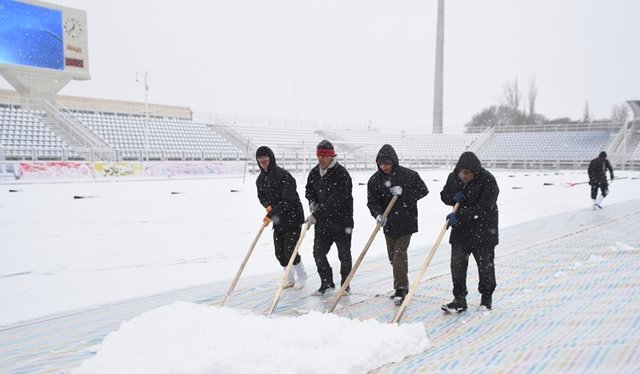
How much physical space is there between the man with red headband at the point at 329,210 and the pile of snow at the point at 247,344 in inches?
45.2

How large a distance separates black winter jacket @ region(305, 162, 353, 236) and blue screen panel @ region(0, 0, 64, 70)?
27.2 m

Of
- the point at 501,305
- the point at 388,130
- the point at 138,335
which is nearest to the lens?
the point at 138,335

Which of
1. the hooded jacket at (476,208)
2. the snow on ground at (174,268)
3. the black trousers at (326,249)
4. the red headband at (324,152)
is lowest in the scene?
the snow on ground at (174,268)

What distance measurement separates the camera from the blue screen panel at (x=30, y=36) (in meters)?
26.0

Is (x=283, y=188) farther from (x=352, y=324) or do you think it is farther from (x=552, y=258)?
(x=552, y=258)

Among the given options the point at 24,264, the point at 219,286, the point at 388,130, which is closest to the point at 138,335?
the point at 219,286

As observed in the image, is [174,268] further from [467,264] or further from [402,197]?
[467,264]

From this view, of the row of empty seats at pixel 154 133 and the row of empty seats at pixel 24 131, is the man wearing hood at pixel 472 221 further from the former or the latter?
the row of empty seats at pixel 154 133

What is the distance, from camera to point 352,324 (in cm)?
377

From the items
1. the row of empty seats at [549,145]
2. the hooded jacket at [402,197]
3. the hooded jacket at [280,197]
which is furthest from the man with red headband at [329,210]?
the row of empty seats at [549,145]

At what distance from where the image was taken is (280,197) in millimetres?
5293

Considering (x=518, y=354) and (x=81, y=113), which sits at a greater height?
(x=81, y=113)

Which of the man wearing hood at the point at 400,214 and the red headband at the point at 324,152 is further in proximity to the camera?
the red headband at the point at 324,152

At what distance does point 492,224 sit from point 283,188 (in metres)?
2.11
